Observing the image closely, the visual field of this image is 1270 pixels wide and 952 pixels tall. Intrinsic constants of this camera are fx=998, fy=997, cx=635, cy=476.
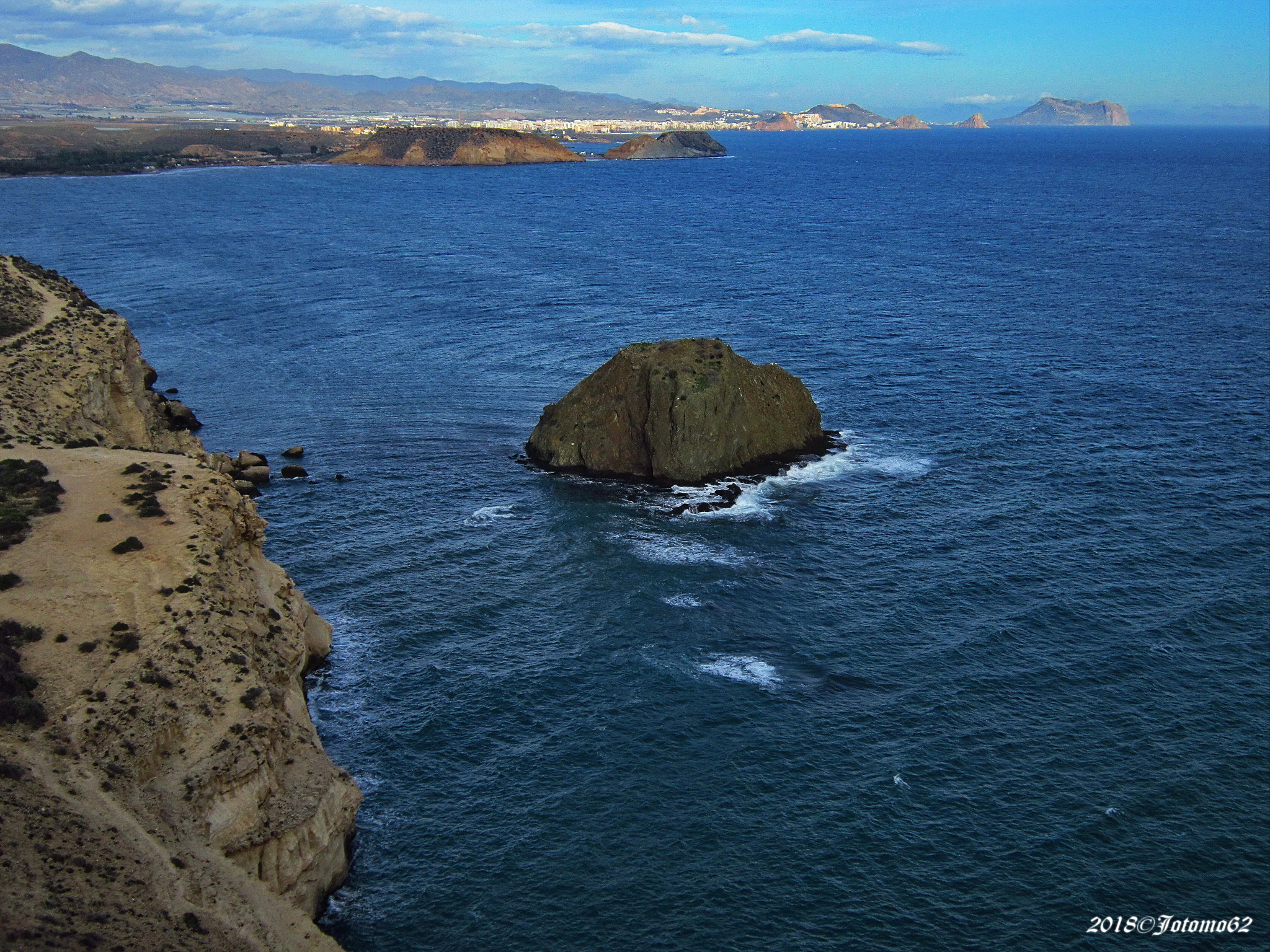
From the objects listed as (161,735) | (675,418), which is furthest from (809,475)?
(161,735)

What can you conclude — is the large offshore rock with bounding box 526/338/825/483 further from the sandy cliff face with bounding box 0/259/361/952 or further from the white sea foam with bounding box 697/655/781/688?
the sandy cliff face with bounding box 0/259/361/952

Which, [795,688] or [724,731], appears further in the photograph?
[795,688]

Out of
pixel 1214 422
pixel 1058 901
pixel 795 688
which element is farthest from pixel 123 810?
pixel 1214 422

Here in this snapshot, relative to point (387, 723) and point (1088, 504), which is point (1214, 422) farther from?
point (387, 723)

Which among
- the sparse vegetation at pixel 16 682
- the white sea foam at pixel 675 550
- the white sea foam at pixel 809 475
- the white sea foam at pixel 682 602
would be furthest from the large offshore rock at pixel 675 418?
the sparse vegetation at pixel 16 682

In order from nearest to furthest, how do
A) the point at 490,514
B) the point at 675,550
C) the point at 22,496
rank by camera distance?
the point at 22,496
the point at 675,550
the point at 490,514

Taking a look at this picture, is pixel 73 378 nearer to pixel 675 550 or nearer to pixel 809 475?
pixel 675 550
